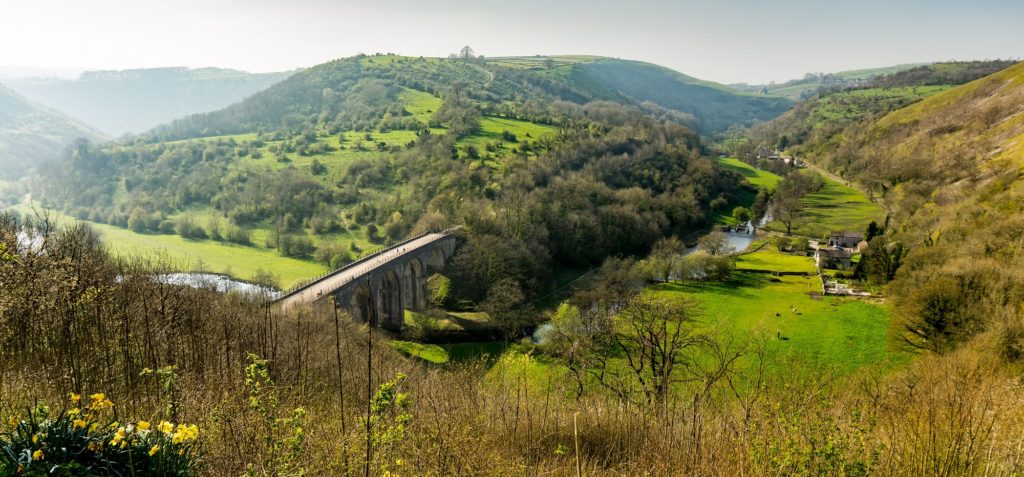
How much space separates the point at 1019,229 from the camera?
2919cm

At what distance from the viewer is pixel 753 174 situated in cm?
10925

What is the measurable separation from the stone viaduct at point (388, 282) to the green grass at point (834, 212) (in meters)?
55.9

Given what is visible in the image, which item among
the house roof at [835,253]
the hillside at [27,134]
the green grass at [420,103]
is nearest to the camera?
the house roof at [835,253]

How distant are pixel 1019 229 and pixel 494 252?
38.4m

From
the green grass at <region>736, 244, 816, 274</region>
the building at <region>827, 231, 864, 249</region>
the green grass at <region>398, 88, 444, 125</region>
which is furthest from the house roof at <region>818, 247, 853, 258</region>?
the green grass at <region>398, 88, 444, 125</region>

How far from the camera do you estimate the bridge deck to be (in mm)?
33909

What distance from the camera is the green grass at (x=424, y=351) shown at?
1468 inches

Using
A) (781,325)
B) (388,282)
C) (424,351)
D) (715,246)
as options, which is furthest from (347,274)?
(715,246)

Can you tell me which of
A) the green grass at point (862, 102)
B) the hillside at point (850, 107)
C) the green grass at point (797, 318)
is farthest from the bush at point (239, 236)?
the green grass at point (862, 102)

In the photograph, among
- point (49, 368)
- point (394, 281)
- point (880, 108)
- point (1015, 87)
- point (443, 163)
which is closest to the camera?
point (49, 368)

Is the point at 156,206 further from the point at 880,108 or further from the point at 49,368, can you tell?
the point at 880,108

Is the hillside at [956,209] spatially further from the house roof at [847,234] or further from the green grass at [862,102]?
the green grass at [862,102]

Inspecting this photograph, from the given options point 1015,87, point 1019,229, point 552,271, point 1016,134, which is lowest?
point 552,271

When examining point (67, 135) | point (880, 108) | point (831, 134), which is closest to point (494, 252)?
point (831, 134)
